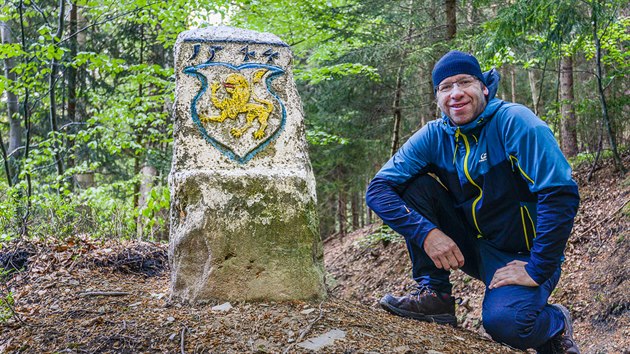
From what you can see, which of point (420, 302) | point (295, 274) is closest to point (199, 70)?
point (295, 274)

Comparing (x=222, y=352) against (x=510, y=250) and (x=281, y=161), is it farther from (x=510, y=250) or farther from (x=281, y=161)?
(x=510, y=250)

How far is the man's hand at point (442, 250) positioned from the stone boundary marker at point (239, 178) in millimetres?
861

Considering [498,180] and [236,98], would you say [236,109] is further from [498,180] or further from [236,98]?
[498,180]

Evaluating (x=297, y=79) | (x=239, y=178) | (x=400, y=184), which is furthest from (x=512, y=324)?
(x=297, y=79)

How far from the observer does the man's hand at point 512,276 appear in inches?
117

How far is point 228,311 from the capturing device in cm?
328

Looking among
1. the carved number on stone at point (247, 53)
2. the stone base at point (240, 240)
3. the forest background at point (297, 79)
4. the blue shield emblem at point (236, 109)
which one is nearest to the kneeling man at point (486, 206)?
the stone base at point (240, 240)

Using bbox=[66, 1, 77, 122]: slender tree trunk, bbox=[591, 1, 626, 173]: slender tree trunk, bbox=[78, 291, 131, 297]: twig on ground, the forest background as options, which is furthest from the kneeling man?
bbox=[66, 1, 77, 122]: slender tree trunk

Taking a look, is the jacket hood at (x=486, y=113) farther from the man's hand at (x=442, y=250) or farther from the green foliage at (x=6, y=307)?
the green foliage at (x=6, y=307)

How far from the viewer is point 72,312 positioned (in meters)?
3.39

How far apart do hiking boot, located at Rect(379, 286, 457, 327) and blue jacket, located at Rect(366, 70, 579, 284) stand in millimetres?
486

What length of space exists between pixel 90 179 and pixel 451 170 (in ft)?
32.7

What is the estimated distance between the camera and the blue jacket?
2.79 metres

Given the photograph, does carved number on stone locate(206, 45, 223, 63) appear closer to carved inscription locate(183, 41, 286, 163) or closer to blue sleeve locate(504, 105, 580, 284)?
carved inscription locate(183, 41, 286, 163)
